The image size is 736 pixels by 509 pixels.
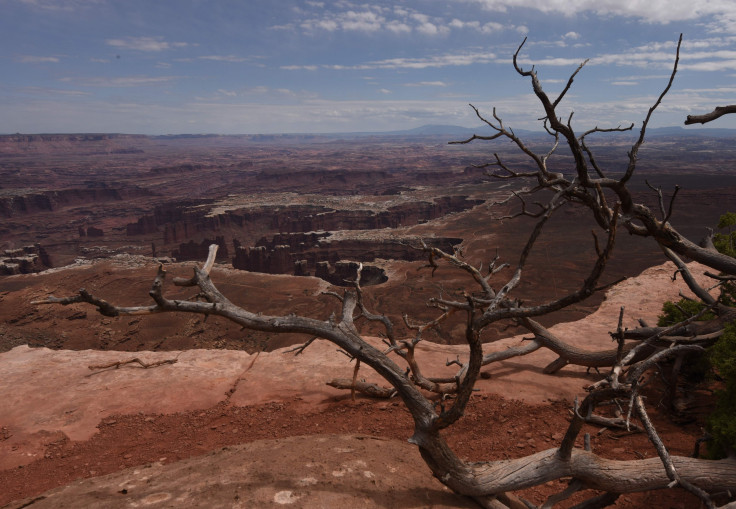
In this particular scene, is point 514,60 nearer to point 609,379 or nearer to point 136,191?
point 609,379

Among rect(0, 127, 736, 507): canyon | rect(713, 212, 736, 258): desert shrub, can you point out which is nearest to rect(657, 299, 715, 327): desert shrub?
rect(713, 212, 736, 258): desert shrub

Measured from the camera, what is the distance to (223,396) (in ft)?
25.8

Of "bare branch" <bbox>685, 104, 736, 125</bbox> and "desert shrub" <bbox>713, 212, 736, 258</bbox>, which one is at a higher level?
"bare branch" <bbox>685, 104, 736, 125</bbox>

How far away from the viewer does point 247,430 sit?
6680mm

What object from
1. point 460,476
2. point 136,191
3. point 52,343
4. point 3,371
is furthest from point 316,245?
point 136,191

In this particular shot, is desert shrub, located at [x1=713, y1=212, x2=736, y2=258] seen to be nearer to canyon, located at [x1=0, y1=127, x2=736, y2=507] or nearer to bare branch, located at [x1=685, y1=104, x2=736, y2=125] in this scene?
canyon, located at [x1=0, y1=127, x2=736, y2=507]

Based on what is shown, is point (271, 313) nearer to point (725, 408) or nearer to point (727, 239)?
point (727, 239)

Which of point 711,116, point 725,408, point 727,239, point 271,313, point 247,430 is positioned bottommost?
point 271,313

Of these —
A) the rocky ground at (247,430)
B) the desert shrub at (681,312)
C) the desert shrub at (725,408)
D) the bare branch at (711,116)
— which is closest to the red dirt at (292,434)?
the rocky ground at (247,430)

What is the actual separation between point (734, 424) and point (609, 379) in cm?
257

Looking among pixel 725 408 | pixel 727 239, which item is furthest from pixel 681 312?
pixel 725 408

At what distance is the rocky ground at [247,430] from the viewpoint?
13.4ft

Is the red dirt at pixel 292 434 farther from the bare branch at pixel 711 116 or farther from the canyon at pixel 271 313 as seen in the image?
the bare branch at pixel 711 116

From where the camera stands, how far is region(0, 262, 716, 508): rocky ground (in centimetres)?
408
